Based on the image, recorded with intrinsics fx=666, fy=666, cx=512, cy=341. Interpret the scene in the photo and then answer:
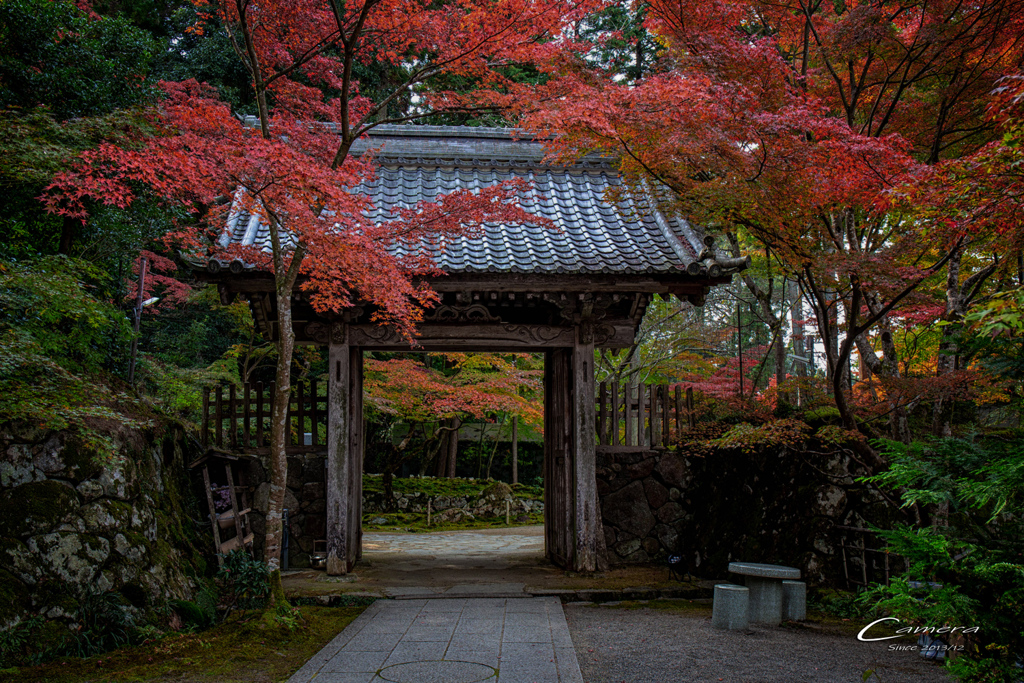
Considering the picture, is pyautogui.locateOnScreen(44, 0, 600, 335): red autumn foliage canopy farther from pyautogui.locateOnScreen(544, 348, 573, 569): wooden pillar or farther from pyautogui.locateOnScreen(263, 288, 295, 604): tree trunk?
pyautogui.locateOnScreen(544, 348, 573, 569): wooden pillar

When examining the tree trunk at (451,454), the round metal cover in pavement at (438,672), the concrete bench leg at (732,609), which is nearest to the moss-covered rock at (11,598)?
the round metal cover in pavement at (438,672)

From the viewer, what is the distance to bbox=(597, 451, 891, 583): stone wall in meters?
6.81

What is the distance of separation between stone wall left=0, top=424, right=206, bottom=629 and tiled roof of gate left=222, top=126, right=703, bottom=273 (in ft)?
8.68

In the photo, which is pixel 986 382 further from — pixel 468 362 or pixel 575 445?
pixel 468 362

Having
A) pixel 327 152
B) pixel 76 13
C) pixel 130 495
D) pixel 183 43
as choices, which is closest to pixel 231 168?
pixel 327 152

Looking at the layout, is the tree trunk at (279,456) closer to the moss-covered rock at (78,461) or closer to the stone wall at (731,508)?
the moss-covered rock at (78,461)

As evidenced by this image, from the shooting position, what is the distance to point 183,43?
17625 mm

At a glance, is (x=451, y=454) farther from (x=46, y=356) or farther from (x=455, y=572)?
(x=46, y=356)

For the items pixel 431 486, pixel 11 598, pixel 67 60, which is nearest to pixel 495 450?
pixel 431 486

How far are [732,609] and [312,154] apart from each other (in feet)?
18.8

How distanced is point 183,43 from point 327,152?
14518 millimetres

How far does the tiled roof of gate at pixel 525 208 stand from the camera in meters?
7.55

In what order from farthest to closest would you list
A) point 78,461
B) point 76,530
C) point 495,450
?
point 495,450 → point 78,461 → point 76,530

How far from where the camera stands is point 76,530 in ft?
18.0
